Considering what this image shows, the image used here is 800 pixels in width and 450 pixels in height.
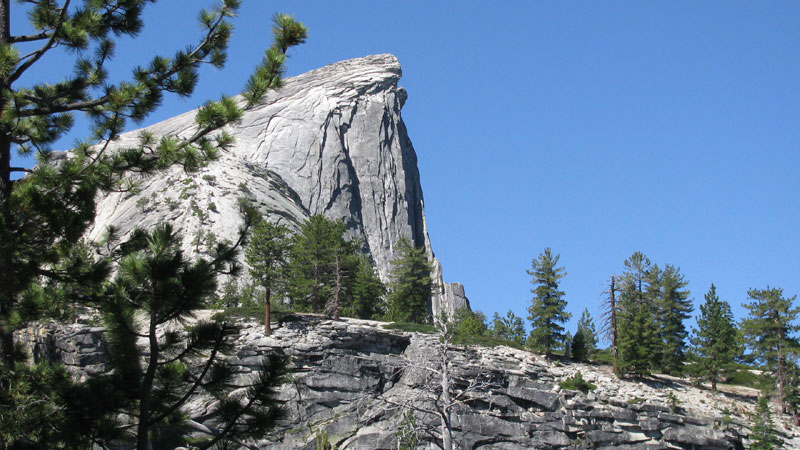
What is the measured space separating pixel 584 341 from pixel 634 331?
4.54m

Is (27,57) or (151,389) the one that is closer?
(151,389)

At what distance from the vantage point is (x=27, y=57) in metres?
9.98

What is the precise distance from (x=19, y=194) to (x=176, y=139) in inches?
89.1


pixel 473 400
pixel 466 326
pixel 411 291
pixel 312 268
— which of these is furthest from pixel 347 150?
pixel 473 400

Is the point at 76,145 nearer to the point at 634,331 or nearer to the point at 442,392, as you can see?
the point at 442,392

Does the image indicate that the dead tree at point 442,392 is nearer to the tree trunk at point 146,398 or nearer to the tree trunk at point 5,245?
the tree trunk at point 5,245

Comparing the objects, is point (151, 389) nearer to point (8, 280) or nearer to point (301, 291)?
point (8, 280)

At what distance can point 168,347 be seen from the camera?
26.2ft

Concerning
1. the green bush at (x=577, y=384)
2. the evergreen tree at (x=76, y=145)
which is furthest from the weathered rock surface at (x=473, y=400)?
the evergreen tree at (x=76, y=145)

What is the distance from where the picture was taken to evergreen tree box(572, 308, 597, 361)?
163ft

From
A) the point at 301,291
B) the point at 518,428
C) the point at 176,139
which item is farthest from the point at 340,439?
the point at 176,139

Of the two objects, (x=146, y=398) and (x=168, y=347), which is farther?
(x=168, y=347)

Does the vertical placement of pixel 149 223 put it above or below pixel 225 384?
above

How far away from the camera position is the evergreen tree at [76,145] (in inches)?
363
